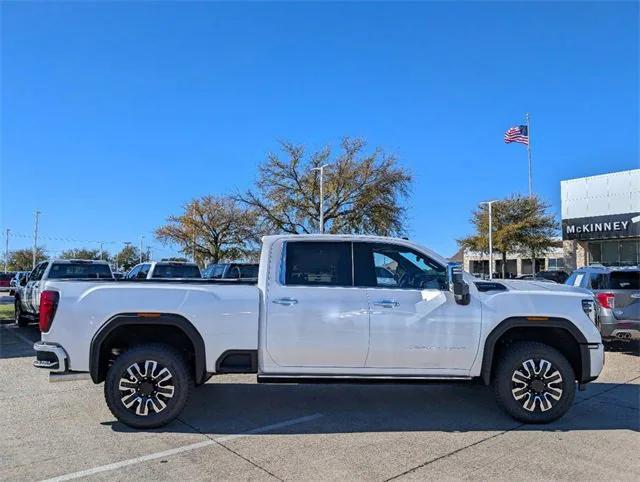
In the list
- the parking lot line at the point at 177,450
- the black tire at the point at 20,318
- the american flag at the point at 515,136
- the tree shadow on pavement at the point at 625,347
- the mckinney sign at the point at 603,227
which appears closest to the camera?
the parking lot line at the point at 177,450

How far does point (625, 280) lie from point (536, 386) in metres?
5.80

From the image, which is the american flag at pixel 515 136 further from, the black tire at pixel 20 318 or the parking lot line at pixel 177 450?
the parking lot line at pixel 177 450

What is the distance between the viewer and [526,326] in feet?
19.2

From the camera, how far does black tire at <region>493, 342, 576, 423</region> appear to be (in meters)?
5.75

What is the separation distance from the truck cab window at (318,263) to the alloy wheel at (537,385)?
2019 millimetres

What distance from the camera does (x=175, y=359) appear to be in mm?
5613

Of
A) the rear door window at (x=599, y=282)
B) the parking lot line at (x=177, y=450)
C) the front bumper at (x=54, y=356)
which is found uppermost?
the rear door window at (x=599, y=282)

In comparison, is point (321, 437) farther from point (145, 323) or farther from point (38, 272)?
point (38, 272)

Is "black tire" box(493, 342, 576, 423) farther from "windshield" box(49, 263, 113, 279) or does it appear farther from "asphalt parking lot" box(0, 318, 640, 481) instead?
"windshield" box(49, 263, 113, 279)

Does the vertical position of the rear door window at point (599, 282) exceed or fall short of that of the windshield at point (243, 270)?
it falls short

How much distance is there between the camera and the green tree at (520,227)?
42.7m

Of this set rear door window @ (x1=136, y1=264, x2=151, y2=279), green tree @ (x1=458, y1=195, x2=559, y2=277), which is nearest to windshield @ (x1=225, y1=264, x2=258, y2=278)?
rear door window @ (x1=136, y1=264, x2=151, y2=279)

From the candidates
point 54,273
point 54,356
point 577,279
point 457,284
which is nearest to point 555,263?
point 577,279

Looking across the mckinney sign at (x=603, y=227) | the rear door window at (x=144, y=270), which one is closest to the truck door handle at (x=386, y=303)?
the rear door window at (x=144, y=270)
